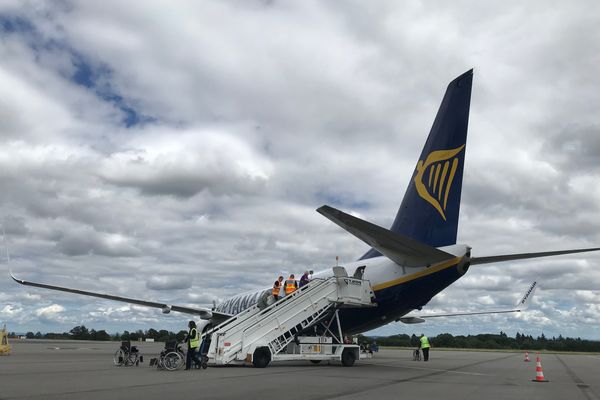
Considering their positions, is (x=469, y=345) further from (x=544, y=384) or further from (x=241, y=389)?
(x=241, y=389)

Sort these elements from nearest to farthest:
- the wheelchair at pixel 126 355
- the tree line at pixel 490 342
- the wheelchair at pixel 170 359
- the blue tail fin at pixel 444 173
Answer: the wheelchair at pixel 170 359, the blue tail fin at pixel 444 173, the wheelchair at pixel 126 355, the tree line at pixel 490 342

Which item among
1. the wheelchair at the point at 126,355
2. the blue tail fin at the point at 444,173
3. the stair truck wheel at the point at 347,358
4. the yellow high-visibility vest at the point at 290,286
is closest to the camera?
the blue tail fin at the point at 444,173

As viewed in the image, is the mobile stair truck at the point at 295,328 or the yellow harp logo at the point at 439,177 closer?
the mobile stair truck at the point at 295,328

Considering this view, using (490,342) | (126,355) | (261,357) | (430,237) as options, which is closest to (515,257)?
(430,237)

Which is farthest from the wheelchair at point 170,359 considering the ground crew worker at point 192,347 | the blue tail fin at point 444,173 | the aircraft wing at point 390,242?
the blue tail fin at point 444,173

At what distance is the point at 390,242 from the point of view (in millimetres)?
16688

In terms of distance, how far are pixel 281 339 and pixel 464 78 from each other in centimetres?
1159

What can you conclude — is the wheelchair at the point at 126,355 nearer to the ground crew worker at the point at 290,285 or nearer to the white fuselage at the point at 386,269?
the ground crew worker at the point at 290,285

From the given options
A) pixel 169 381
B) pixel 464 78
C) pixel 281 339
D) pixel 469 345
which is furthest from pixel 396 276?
pixel 469 345

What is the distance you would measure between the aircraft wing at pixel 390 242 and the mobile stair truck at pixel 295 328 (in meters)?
2.74

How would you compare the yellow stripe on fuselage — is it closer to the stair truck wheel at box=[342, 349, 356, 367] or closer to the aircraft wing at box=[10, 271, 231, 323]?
the stair truck wheel at box=[342, 349, 356, 367]

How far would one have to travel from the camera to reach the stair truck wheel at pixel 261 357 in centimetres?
1875

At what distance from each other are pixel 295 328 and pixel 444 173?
7950mm

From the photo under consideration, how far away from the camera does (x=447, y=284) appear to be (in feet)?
60.8
